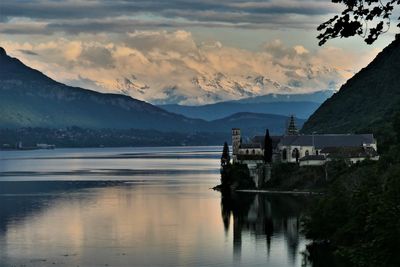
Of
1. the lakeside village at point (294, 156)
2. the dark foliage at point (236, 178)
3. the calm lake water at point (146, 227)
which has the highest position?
the lakeside village at point (294, 156)

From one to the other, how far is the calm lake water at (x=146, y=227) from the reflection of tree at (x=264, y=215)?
A: 9 cm

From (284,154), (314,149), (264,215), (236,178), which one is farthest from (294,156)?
(264,215)

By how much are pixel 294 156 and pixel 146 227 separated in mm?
49592

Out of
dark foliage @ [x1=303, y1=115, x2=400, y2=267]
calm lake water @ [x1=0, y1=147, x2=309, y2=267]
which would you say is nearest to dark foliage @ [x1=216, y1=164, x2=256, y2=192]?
calm lake water @ [x1=0, y1=147, x2=309, y2=267]

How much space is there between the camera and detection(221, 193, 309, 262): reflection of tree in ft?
266

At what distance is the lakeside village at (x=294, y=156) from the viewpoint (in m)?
129

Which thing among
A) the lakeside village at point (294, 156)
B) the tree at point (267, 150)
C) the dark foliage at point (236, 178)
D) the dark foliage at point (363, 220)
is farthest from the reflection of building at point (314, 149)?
the dark foliage at point (363, 220)

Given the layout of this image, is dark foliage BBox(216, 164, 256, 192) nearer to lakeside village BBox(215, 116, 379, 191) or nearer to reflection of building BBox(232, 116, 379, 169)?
lakeside village BBox(215, 116, 379, 191)

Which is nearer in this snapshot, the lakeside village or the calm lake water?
the calm lake water

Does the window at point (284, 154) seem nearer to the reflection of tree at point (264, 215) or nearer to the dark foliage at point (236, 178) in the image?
the dark foliage at point (236, 178)

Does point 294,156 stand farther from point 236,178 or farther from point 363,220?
point 363,220

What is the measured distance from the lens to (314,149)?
133750 millimetres

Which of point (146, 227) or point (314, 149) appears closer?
point (146, 227)

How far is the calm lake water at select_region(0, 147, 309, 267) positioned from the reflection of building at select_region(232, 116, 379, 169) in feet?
27.3
